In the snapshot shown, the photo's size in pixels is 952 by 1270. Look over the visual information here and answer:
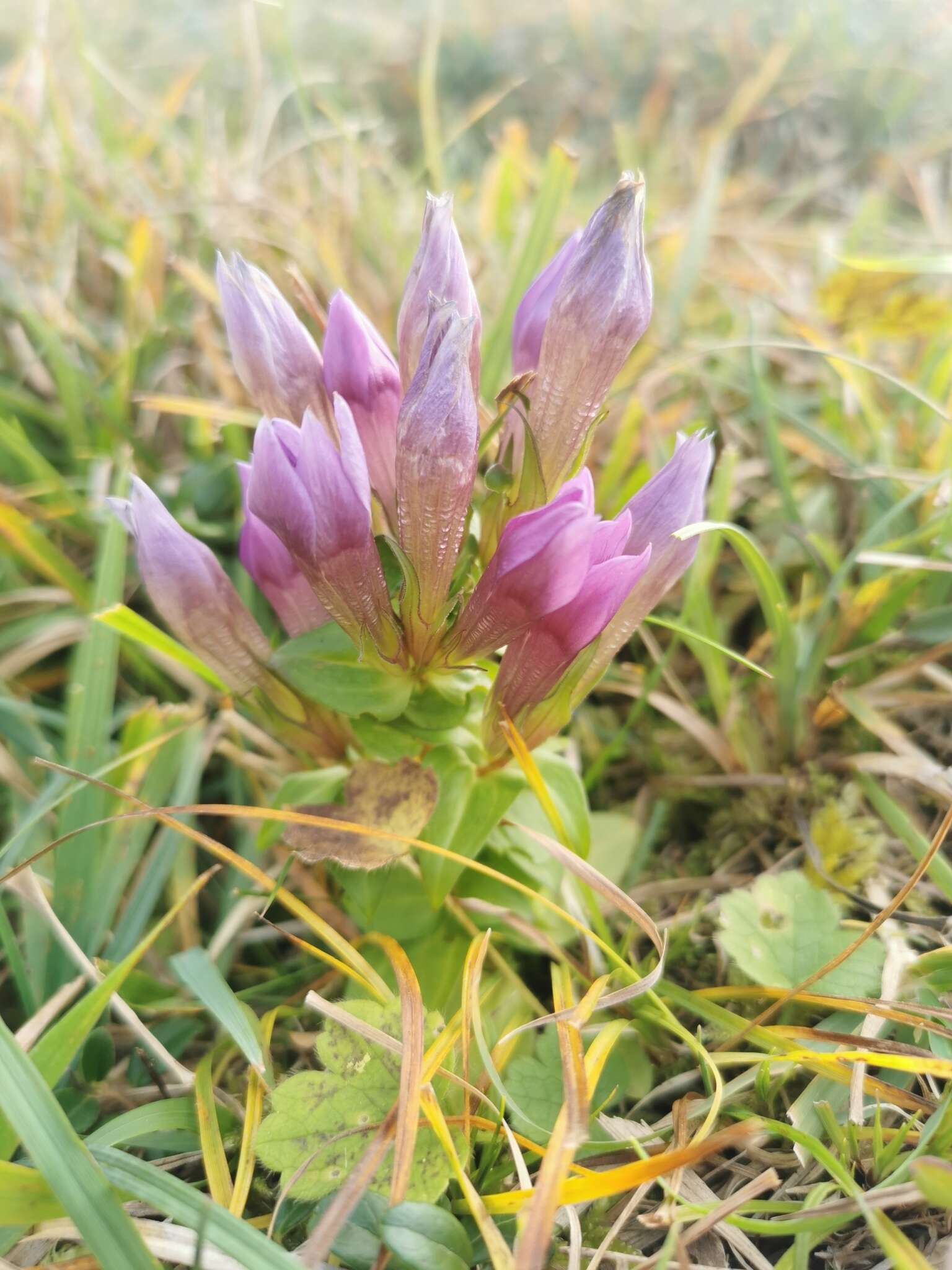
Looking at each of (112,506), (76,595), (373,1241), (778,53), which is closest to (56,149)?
(76,595)

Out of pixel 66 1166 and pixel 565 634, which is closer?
pixel 66 1166

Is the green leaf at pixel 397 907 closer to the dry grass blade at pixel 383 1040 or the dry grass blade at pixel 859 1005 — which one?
the dry grass blade at pixel 383 1040

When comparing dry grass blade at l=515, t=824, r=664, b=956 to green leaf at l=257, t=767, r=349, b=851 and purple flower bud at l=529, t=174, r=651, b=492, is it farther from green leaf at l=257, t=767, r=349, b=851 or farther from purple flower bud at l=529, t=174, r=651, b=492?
purple flower bud at l=529, t=174, r=651, b=492

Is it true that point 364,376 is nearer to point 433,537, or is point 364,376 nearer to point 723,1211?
point 433,537

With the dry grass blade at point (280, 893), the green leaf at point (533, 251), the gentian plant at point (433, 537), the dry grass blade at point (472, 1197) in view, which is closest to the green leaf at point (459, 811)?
the gentian plant at point (433, 537)

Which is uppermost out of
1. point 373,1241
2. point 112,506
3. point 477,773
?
point 112,506

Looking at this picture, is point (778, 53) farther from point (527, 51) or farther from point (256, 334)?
point (256, 334)

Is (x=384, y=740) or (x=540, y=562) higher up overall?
(x=540, y=562)

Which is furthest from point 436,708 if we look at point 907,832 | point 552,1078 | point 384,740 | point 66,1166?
point 907,832
